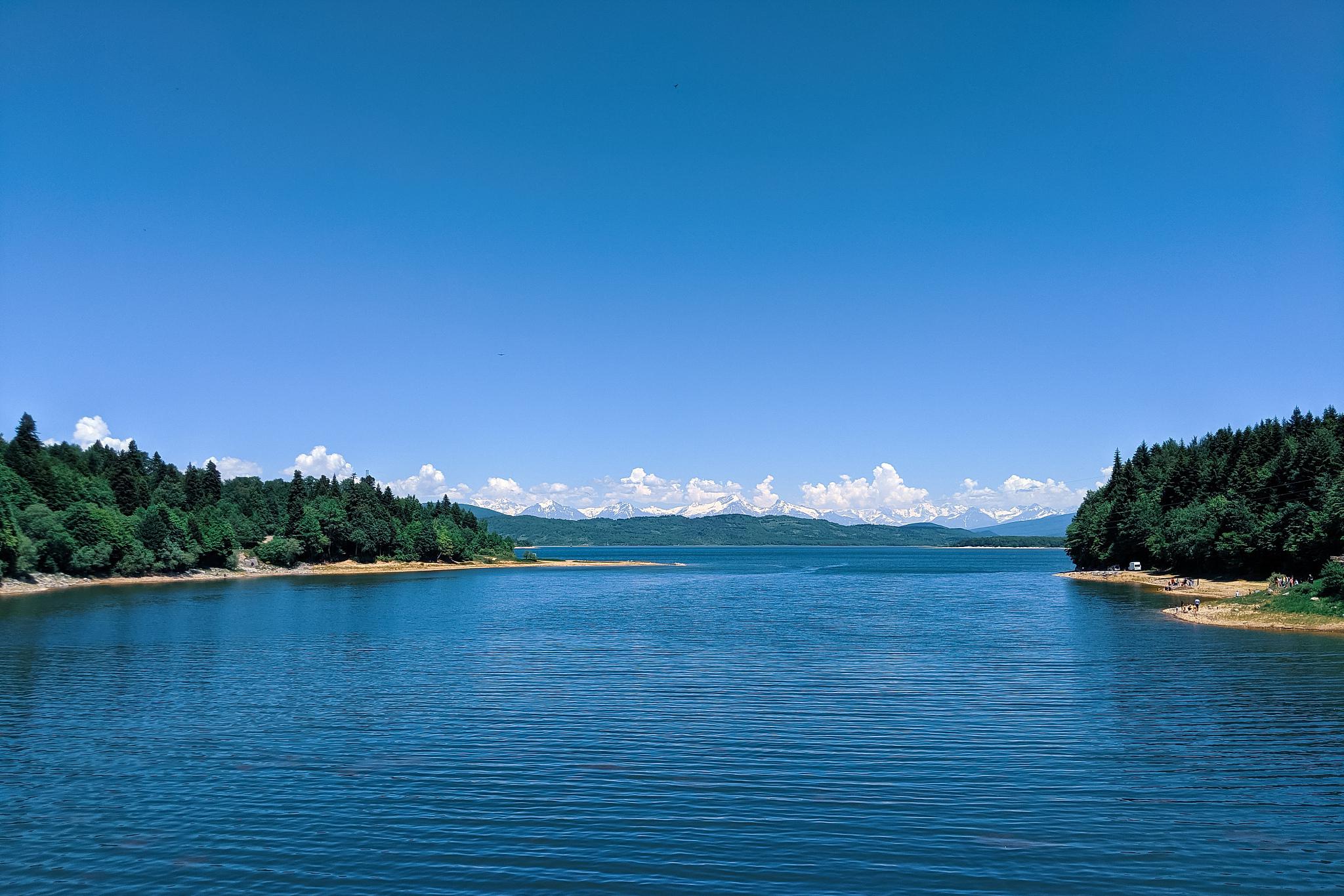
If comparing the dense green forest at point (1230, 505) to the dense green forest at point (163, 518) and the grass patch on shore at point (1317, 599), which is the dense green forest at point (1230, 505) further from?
the dense green forest at point (163, 518)

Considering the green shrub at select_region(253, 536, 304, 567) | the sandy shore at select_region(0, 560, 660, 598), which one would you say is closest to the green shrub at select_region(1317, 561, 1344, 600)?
the sandy shore at select_region(0, 560, 660, 598)

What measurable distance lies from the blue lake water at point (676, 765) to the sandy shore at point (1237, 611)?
18.2 feet

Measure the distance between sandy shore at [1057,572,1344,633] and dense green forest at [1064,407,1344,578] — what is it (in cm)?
441

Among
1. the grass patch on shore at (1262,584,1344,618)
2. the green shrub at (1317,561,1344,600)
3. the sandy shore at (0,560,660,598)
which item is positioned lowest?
the sandy shore at (0,560,660,598)

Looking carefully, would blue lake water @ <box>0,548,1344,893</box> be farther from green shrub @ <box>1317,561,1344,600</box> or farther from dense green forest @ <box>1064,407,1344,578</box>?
dense green forest @ <box>1064,407,1344,578</box>

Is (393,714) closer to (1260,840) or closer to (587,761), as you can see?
(587,761)

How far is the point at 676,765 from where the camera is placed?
23438 mm

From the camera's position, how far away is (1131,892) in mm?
15211

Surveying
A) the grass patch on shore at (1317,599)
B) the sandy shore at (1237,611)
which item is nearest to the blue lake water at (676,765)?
the sandy shore at (1237,611)

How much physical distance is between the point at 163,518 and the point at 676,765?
137m

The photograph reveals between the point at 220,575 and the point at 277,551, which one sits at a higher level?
the point at 277,551

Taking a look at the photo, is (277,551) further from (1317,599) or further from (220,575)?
(1317,599)

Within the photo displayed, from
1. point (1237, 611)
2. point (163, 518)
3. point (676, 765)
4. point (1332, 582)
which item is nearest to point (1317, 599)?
point (1332, 582)

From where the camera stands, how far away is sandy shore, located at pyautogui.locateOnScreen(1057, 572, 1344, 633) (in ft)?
187
